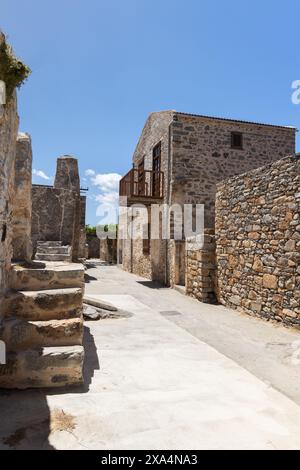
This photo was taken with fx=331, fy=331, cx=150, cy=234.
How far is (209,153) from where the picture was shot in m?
12.0

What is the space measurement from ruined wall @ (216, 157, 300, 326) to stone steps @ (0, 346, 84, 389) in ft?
13.7

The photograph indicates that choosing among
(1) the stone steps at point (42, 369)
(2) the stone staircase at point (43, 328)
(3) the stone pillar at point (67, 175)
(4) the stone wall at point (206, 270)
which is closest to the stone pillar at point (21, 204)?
(2) the stone staircase at point (43, 328)

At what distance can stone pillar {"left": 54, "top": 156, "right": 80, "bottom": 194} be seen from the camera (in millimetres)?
10258

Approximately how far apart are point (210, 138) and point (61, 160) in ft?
17.6

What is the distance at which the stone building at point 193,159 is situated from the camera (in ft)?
38.1

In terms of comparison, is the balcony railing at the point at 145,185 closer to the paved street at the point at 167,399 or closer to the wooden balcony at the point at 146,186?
the wooden balcony at the point at 146,186

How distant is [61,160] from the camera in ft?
33.9

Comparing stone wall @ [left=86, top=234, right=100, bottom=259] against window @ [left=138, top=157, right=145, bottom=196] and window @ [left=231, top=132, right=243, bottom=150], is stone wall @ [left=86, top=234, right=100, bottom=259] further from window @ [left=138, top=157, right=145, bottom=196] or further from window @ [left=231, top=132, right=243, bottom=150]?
window @ [left=231, top=132, right=243, bottom=150]

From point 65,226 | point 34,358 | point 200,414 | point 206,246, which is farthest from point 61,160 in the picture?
point 200,414

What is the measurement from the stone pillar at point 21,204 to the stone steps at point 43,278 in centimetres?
61

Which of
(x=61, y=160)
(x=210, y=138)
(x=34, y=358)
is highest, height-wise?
(x=210, y=138)

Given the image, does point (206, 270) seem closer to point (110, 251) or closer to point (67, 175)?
point (67, 175)

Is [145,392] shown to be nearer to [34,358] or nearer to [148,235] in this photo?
[34,358]

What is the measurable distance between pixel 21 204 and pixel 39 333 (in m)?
1.82
